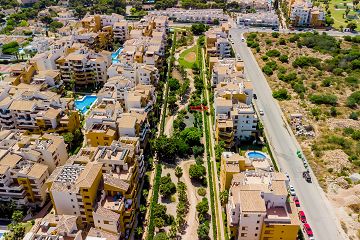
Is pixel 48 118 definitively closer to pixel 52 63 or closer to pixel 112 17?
pixel 52 63

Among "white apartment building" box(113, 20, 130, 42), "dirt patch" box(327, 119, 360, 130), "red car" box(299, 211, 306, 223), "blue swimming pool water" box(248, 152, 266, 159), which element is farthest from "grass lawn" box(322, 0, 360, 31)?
"red car" box(299, 211, 306, 223)

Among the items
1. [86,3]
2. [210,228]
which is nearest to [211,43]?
[210,228]

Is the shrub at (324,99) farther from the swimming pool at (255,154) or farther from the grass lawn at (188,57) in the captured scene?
the grass lawn at (188,57)

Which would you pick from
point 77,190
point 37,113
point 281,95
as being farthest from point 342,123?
point 37,113

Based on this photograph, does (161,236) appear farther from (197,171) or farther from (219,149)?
(219,149)

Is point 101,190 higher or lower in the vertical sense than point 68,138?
higher

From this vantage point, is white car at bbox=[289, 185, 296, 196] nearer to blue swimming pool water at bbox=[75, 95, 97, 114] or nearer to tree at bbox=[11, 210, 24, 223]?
tree at bbox=[11, 210, 24, 223]
